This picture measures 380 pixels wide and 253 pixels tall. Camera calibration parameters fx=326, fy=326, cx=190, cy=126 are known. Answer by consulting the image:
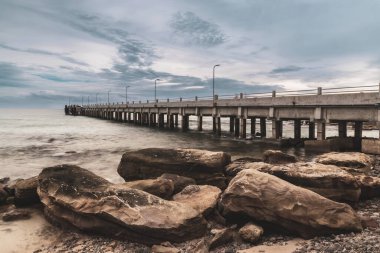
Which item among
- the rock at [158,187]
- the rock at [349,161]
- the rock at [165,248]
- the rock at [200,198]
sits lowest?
the rock at [165,248]

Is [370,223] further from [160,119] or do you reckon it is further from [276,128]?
[160,119]

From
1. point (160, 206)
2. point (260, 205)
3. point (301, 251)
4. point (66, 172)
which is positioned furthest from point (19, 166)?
point (301, 251)

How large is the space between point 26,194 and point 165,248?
6.11 meters

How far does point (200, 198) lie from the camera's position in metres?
9.20

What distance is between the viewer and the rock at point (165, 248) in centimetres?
696

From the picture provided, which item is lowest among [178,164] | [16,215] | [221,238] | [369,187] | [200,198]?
[16,215]

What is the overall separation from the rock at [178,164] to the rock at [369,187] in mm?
4359

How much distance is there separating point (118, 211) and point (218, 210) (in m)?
2.71

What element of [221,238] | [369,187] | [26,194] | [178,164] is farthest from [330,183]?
[26,194]

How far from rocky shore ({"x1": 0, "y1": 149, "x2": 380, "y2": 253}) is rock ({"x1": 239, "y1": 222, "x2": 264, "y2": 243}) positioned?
22mm

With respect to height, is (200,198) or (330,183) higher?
(330,183)

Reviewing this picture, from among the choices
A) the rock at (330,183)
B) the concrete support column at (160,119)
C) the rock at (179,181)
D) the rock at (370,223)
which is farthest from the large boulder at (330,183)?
the concrete support column at (160,119)

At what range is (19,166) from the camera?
2061 centimetres

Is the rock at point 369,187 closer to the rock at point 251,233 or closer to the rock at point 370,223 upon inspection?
the rock at point 370,223
